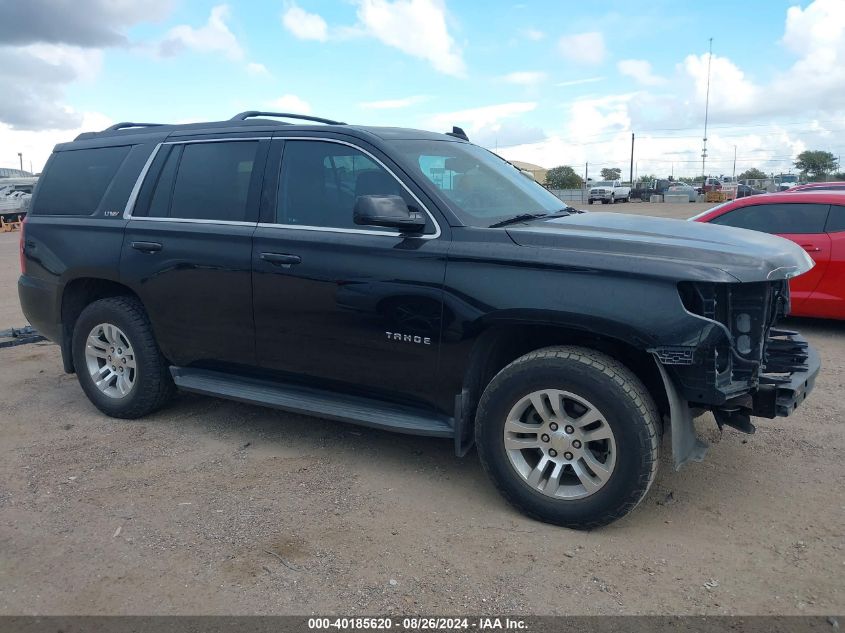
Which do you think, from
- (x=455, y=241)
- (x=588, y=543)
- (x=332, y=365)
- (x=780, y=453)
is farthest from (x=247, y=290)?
(x=780, y=453)

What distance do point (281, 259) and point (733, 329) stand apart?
8.04ft

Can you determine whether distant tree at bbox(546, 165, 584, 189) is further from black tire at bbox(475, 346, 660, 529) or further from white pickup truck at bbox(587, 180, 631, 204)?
black tire at bbox(475, 346, 660, 529)

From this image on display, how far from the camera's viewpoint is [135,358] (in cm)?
498

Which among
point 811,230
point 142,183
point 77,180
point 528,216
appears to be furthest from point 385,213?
point 811,230

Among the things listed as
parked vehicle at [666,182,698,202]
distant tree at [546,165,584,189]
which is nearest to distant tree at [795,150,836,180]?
distant tree at [546,165,584,189]

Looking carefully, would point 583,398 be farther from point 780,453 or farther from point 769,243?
point 780,453

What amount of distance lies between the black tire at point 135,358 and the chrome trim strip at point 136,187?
0.60 meters

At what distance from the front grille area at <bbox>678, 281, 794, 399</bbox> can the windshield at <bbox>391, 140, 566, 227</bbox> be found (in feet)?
3.99

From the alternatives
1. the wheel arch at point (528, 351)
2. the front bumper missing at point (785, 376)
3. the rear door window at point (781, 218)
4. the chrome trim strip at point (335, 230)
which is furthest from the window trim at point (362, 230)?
the rear door window at point (781, 218)

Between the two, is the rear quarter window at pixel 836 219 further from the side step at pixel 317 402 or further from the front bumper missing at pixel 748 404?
the side step at pixel 317 402

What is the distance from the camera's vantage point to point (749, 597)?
294cm

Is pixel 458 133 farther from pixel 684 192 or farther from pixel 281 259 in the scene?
pixel 684 192

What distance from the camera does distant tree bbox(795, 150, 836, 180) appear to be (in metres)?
76.8

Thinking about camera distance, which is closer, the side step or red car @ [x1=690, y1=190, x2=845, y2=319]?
the side step
